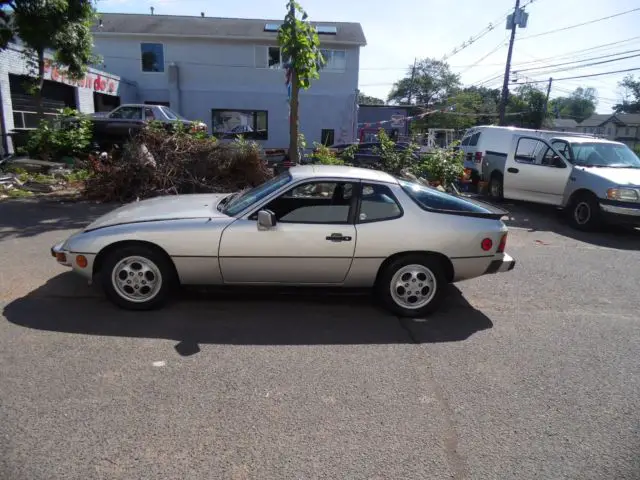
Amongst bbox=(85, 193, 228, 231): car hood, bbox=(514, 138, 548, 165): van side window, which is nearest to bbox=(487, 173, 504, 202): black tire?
bbox=(514, 138, 548, 165): van side window

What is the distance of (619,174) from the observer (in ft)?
29.0

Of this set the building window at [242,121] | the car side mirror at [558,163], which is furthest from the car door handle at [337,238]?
the building window at [242,121]

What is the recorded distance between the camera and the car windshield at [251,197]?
4445 mm

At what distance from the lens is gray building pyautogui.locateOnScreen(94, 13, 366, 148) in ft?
78.9

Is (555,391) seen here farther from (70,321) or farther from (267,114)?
(267,114)

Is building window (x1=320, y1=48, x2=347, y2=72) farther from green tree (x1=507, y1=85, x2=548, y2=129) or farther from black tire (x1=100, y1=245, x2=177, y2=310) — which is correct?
green tree (x1=507, y1=85, x2=548, y2=129)

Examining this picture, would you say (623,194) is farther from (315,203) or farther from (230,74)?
(230,74)

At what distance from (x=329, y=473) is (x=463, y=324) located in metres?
2.46

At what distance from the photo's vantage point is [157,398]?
118 inches

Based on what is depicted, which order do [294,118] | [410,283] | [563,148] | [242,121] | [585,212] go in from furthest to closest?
Result: [242,121], [294,118], [563,148], [585,212], [410,283]

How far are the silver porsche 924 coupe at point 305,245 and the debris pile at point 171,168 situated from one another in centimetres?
526

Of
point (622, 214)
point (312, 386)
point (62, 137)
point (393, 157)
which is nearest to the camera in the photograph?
point (312, 386)

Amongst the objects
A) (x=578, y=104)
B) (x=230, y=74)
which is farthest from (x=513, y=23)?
(x=578, y=104)

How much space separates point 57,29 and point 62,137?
9.60 feet
